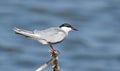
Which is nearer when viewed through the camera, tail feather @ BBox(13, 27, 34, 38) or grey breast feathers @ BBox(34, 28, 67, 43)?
tail feather @ BBox(13, 27, 34, 38)

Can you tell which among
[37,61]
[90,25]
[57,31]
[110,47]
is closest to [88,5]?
[90,25]

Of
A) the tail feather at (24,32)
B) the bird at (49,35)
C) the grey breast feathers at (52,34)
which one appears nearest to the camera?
the tail feather at (24,32)

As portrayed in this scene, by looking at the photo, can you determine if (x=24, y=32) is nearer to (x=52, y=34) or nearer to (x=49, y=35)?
(x=49, y=35)

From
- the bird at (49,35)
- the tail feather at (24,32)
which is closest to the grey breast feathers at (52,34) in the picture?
the bird at (49,35)

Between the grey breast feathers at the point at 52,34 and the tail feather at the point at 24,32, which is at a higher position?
the grey breast feathers at the point at 52,34

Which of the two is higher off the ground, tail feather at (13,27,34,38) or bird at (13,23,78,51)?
bird at (13,23,78,51)

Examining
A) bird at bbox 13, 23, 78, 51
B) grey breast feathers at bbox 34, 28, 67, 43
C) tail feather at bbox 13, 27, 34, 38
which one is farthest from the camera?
grey breast feathers at bbox 34, 28, 67, 43

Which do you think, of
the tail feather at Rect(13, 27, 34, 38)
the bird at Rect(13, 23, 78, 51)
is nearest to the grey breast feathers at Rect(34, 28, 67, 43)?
the bird at Rect(13, 23, 78, 51)

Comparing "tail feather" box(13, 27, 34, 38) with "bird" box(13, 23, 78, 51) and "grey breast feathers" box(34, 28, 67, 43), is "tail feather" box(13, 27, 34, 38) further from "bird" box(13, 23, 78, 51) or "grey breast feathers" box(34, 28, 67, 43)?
"grey breast feathers" box(34, 28, 67, 43)

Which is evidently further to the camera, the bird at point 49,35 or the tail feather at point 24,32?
the bird at point 49,35

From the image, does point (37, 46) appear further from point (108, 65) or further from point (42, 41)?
point (42, 41)

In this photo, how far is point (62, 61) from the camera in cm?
1748

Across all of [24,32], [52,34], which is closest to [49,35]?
[52,34]

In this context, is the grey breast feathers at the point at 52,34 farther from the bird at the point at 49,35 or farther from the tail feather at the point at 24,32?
the tail feather at the point at 24,32
